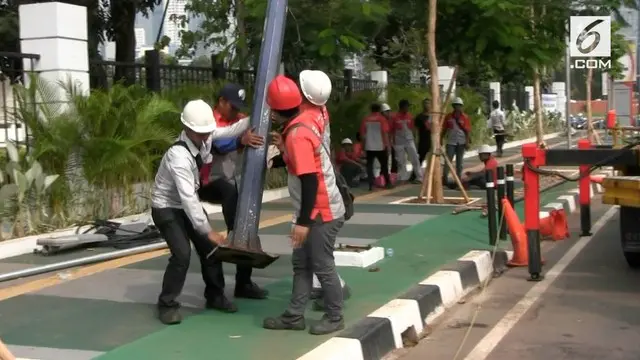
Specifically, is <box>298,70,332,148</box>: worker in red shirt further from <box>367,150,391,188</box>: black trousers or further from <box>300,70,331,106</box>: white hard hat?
<box>367,150,391,188</box>: black trousers

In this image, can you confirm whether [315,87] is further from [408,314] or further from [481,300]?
[481,300]

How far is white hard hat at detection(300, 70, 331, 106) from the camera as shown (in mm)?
6016

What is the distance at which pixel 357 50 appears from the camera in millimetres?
13383

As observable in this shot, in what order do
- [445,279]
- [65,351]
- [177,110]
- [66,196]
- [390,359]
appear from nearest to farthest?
[65,351], [390,359], [445,279], [66,196], [177,110]

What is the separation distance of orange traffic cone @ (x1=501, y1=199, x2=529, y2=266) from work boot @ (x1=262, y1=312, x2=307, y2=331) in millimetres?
3762

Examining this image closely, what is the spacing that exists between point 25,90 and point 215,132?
4.79 meters

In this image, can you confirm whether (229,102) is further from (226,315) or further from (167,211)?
(226,315)

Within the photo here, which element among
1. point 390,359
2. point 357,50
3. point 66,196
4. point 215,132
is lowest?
point 390,359

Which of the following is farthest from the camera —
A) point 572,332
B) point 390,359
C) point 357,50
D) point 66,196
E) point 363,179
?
point 363,179

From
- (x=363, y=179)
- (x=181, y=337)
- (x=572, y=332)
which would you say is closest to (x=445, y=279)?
(x=572, y=332)

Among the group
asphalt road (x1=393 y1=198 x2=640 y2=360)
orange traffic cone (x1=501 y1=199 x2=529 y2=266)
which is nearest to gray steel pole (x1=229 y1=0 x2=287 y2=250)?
asphalt road (x1=393 y1=198 x2=640 y2=360)

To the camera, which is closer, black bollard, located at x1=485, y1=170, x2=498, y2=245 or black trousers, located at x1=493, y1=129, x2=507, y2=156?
black bollard, located at x1=485, y1=170, x2=498, y2=245

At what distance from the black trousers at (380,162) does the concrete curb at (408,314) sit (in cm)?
728

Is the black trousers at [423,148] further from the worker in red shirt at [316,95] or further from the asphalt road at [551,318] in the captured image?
the worker in red shirt at [316,95]
